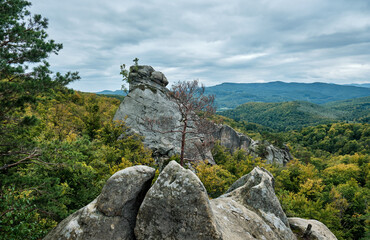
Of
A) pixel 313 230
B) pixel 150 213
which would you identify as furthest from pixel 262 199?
pixel 150 213

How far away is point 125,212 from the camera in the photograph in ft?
27.1

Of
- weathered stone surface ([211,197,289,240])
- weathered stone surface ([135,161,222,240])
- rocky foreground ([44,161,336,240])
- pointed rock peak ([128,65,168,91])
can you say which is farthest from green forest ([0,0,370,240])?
pointed rock peak ([128,65,168,91])

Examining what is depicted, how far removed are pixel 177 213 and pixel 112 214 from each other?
2.83 m

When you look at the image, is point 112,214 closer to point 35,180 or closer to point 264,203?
point 35,180

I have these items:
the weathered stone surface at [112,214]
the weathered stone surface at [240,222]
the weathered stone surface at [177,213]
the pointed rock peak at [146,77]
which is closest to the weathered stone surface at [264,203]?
the weathered stone surface at [240,222]

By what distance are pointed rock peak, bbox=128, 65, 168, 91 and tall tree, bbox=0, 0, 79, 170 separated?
25127 mm

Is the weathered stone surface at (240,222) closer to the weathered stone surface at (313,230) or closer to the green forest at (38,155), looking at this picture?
the weathered stone surface at (313,230)

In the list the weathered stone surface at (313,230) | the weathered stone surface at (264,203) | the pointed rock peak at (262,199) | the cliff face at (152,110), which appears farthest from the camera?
the cliff face at (152,110)

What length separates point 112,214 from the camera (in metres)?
8.05

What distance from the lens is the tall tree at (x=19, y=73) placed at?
31.8 ft

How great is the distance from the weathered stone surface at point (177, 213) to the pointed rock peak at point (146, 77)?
3030 cm

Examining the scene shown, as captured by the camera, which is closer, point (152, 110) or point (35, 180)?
point (35, 180)

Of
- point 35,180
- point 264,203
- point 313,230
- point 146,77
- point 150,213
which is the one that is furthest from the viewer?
point 146,77

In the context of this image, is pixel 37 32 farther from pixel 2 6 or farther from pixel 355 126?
pixel 355 126
